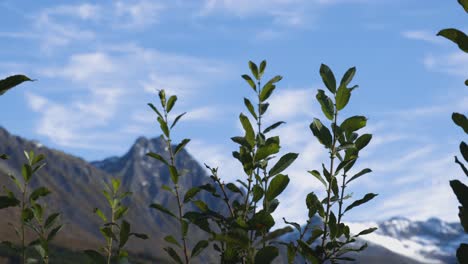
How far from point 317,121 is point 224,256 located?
1.03 m

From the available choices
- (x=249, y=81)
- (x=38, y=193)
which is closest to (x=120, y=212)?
(x=38, y=193)

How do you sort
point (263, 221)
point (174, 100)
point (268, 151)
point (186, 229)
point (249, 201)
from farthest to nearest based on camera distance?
point (174, 100) < point (186, 229) < point (249, 201) < point (268, 151) < point (263, 221)

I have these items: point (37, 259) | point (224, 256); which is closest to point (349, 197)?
point (224, 256)

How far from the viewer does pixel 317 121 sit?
12.5 feet

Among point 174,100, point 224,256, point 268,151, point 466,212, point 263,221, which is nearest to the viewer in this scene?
point 466,212

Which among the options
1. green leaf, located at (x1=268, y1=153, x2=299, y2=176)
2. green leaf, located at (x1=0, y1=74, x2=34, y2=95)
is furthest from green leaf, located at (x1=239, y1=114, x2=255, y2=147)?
green leaf, located at (x1=0, y1=74, x2=34, y2=95)

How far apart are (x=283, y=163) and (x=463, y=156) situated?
1547mm

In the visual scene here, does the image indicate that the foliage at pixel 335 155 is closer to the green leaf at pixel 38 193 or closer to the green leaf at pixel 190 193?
the green leaf at pixel 190 193

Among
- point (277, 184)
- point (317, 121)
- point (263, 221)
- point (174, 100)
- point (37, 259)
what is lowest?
point (37, 259)

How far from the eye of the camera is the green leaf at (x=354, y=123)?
3755 millimetres

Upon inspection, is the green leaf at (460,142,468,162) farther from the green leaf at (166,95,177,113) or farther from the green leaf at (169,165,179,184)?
the green leaf at (166,95,177,113)

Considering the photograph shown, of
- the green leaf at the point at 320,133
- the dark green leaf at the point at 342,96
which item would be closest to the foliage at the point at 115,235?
the green leaf at the point at 320,133

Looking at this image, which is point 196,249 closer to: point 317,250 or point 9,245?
point 317,250

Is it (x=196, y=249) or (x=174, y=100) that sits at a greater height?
(x=174, y=100)
